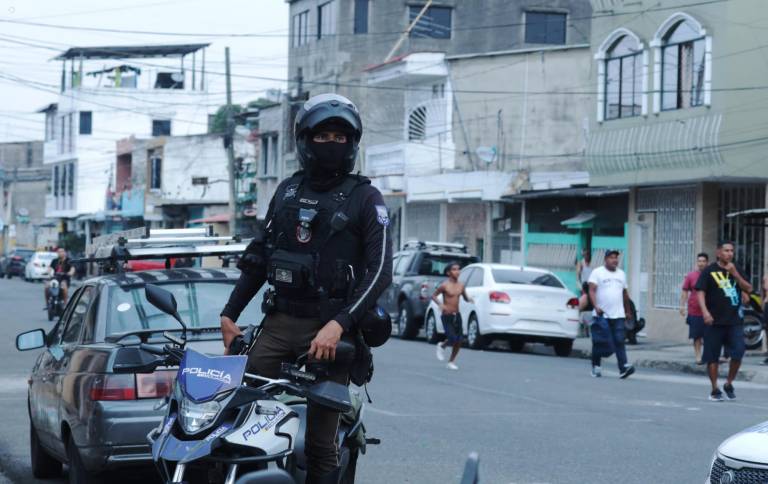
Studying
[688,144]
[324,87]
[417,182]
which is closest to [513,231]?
[417,182]

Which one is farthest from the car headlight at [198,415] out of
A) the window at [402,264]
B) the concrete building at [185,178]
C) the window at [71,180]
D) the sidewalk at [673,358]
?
the window at [71,180]

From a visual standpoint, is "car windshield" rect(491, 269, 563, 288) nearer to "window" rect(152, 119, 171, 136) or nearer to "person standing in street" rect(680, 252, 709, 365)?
"person standing in street" rect(680, 252, 709, 365)

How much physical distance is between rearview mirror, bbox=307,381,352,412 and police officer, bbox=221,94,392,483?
1.06 feet

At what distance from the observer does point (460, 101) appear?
43469 millimetres

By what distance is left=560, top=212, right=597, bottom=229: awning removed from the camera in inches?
1322

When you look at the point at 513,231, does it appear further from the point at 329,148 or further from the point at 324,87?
the point at 329,148

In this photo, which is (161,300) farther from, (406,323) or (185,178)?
(185,178)

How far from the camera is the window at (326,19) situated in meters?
54.6

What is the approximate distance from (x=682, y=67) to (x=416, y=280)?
7.16 metres

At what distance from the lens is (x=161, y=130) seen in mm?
80438

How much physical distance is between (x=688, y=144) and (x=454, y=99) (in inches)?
653

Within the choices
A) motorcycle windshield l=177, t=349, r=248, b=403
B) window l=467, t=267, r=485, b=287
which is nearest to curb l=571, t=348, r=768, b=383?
window l=467, t=267, r=485, b=287

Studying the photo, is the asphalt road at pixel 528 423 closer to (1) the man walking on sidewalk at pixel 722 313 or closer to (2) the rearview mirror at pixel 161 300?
(1) the man walking on sidewalk at pixel 722 313

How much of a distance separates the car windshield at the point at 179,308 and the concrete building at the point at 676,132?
18.9 m
